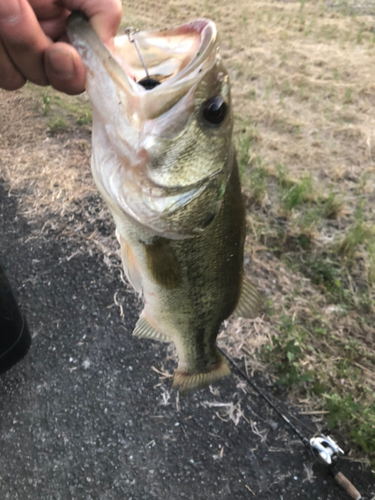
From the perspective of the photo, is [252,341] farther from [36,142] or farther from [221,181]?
[36,142]

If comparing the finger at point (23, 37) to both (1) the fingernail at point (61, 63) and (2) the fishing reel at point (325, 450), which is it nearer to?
(1) the fingernail at point (61, 63)

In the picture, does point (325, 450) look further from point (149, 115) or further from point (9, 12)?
point (9, 12)

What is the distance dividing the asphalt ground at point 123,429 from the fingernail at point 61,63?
6.64 ft

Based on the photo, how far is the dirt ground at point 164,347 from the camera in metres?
2.11

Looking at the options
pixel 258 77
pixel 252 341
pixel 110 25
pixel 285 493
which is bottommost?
pixel 285 493

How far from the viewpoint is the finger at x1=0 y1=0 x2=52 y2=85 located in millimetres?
956

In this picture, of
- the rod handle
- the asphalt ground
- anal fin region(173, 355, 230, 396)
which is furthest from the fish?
the rod handle

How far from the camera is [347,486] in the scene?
1939mm

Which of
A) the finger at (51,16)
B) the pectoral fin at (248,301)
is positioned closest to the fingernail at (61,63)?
the finger at (51,16)

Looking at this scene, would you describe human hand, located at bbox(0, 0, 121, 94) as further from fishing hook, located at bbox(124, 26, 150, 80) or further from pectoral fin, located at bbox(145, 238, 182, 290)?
pectoral fin, located at bbox(145, 238, 182, 290)

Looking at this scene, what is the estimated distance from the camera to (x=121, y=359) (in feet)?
8.39

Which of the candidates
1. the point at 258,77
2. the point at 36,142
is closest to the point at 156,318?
the point at 36,142

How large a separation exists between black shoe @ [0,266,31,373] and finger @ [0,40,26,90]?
1196 mm

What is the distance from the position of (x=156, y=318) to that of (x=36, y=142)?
343cm
